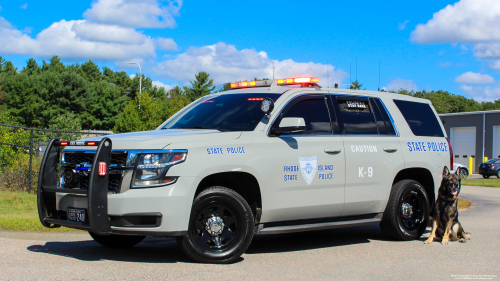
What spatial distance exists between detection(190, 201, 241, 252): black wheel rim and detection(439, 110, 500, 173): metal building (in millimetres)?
45259

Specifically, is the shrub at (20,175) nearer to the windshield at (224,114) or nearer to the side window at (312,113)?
the windshield at (224,114)

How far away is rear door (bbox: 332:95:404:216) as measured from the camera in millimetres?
7023

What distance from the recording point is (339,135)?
704 cm

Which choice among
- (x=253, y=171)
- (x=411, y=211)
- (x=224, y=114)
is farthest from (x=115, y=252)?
(x=411, y=211)

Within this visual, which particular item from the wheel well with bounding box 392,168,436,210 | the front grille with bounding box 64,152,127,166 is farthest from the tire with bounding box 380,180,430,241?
the front grille with bounding box 64,152,127,166

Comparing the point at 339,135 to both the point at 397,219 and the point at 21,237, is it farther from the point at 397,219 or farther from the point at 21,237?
the point at 21,237

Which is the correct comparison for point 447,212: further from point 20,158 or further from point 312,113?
point 20,158

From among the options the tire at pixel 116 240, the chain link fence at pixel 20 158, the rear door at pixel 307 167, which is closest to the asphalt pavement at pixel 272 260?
the tire at pixel 116 240

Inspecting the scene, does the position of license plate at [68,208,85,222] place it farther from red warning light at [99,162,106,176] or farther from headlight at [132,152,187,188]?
headlight at [132,152,187,188]

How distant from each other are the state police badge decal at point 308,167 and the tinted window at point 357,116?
84cm

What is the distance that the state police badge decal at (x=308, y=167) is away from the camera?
21.4 ft

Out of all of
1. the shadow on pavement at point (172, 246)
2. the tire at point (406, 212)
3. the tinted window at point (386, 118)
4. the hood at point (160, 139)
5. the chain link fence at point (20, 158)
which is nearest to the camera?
the hood at point (160, 139)

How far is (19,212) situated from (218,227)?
6217mm

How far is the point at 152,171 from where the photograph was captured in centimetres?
542
